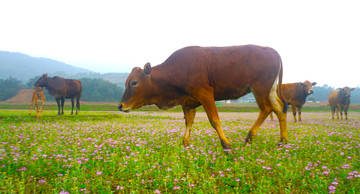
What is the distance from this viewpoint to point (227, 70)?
5262 mm

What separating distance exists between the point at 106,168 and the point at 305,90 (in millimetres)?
18341

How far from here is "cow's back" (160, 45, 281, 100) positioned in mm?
5238

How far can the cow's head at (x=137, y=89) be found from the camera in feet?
17.8

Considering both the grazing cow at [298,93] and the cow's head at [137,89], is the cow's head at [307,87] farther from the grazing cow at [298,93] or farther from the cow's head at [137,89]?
the cow's head at [137,89]

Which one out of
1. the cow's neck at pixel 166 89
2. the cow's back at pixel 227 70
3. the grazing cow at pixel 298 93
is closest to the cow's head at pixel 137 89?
the cow's neck at pixel 166 89

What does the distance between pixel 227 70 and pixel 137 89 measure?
8.10 ft

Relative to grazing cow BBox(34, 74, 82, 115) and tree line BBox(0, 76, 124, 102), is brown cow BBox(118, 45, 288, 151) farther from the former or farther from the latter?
tree line BBox(0, 76, 124, 102)

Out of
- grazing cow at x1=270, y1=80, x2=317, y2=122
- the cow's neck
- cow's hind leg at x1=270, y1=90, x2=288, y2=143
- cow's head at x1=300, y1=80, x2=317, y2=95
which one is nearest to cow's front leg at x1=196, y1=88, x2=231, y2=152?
the cow's neck

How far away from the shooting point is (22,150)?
4.99 meters

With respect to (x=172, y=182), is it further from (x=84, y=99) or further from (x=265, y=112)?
(x=84, y=99)

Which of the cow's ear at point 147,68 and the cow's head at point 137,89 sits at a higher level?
the cow's ear at point 147,68

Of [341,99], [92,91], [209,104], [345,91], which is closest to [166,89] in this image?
[209,104]

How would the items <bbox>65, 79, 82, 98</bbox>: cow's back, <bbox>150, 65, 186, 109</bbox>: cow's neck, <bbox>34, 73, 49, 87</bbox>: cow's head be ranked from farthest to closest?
<bbox>65, 79, 82, 98</bbox>: cow's back → <bbox>34, 73, 49, 87</bbox>: cow's head → <bbox>150, 65, 186, 109</bbox>: cow's neck

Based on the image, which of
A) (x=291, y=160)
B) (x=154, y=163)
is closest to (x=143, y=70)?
(x=154, y=163)
